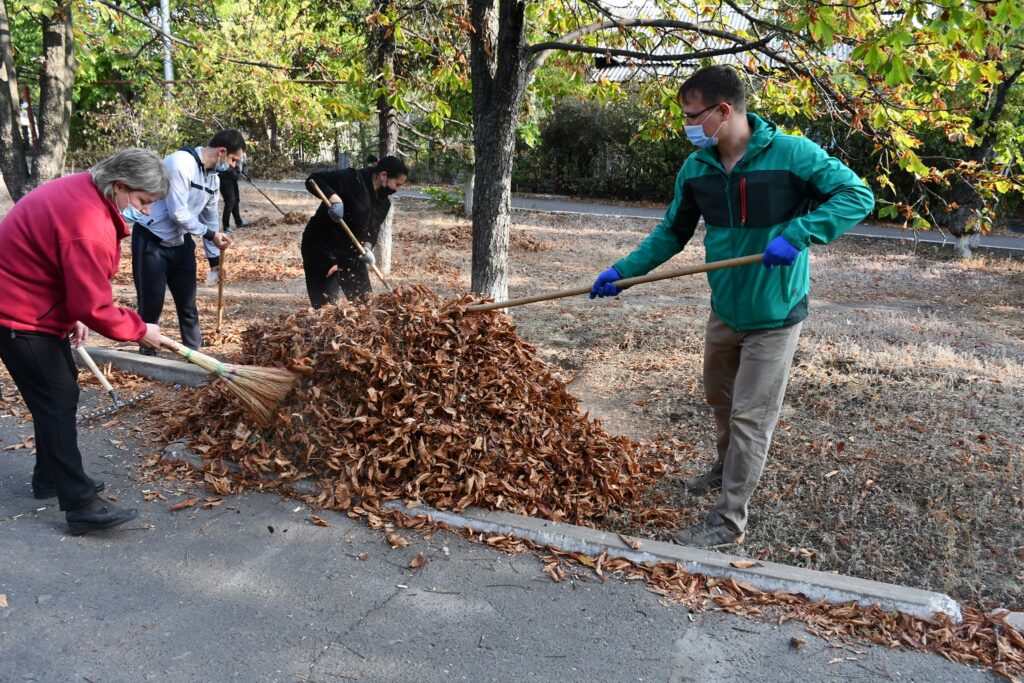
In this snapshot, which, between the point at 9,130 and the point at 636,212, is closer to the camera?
the point at 9,130

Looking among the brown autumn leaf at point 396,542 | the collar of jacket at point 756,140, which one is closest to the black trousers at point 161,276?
the brown autumn leaf at point 396,542

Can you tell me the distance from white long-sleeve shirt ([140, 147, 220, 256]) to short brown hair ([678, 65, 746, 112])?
3.59 meters

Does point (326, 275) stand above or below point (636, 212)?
below

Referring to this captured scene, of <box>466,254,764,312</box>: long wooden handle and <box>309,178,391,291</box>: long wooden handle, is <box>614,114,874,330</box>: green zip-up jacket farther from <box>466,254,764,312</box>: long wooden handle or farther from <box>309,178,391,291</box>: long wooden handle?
<box>309,178,391,291</box>: long wooden handle

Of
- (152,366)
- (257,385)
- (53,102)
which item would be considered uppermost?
(53,102)

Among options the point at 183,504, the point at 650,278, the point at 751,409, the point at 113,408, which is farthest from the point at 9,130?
the point at 751,409

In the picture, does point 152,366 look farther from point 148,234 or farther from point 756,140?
point 756,140

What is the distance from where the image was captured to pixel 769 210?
335cm

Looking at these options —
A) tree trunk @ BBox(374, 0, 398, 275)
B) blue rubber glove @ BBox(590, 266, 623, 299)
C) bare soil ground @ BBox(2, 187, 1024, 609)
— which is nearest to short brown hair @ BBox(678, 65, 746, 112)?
blue rubber glove @ BBox(590, 266, 623, 299)

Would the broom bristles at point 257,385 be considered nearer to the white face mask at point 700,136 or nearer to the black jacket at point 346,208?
the black jacket at point 346,208

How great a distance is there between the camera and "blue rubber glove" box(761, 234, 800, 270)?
3078 mm

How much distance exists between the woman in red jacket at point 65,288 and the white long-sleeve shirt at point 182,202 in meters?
1.97

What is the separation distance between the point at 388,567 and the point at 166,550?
1.00 metres

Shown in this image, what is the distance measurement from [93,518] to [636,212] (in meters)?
17.6
